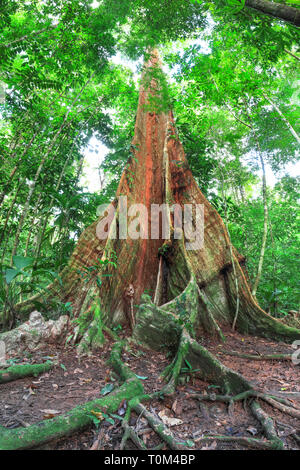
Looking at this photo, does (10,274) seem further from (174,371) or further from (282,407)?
(282,407)

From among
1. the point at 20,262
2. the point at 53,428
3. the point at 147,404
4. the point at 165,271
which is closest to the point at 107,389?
the point at 147,404

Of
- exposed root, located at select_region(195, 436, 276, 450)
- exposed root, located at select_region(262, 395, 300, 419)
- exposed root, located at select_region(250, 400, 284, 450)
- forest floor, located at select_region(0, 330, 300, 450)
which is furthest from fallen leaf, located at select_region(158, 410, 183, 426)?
exposed root, located at select_region(262, 395, 300, 419)

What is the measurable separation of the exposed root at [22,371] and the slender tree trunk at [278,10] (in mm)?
3605

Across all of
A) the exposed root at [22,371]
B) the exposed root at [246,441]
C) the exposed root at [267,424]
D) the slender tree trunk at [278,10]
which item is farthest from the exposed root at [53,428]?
the slender tree trunk at [278,10]

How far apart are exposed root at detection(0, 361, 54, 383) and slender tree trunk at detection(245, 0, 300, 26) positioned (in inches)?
142

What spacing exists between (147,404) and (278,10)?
3159 millimetres

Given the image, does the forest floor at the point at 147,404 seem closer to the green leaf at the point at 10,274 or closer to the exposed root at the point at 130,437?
the exposed root at the point at 130,437

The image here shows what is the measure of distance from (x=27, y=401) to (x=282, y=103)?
317 inches

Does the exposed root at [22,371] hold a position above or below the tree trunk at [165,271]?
below

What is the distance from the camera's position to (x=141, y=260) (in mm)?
4344

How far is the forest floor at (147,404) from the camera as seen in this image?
160 centimetres

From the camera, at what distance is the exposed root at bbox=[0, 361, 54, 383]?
2.20m

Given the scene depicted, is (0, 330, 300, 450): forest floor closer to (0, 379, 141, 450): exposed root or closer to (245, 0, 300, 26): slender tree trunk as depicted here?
(0, 379, 141, 450): exposed root
